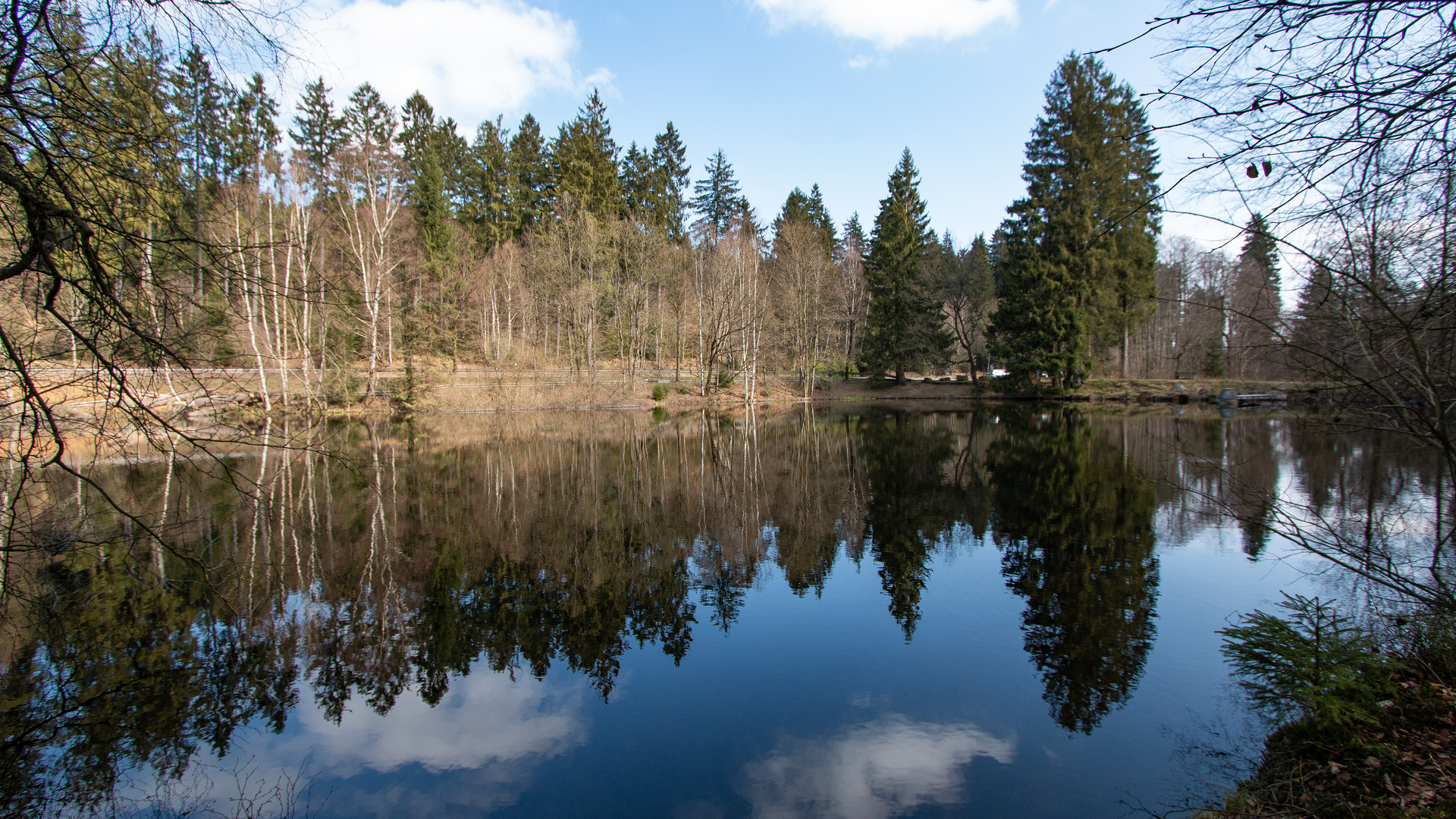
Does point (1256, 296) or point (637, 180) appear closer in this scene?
point (1256, 296)

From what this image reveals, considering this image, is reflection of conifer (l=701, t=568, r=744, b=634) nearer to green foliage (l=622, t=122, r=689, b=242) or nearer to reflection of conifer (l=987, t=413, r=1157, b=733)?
reflection of conifer (l=987, t=413, r=1157, b=733)

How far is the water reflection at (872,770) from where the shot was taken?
13.3ft

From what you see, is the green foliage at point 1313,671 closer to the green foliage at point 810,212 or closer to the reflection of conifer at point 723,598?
the reflection of conifer at point 723,598

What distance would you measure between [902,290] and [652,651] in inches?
1550

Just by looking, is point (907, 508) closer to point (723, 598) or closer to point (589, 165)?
point (723, 598)

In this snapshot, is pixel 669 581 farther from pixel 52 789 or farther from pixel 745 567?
pixel 52 789

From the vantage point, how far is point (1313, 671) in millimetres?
4168

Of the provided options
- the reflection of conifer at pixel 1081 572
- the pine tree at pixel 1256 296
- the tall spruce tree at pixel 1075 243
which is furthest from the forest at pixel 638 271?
the pine tree at pixel 1256 296

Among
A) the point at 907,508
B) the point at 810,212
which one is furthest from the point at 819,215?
the point at 907,508

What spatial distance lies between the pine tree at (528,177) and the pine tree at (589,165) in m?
0.91

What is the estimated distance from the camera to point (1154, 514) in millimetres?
11047

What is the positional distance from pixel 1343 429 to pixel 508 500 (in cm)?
1147

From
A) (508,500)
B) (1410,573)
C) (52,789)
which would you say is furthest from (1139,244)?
(52,789)

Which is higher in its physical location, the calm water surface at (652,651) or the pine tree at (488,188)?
the pine tree at (488,188)
